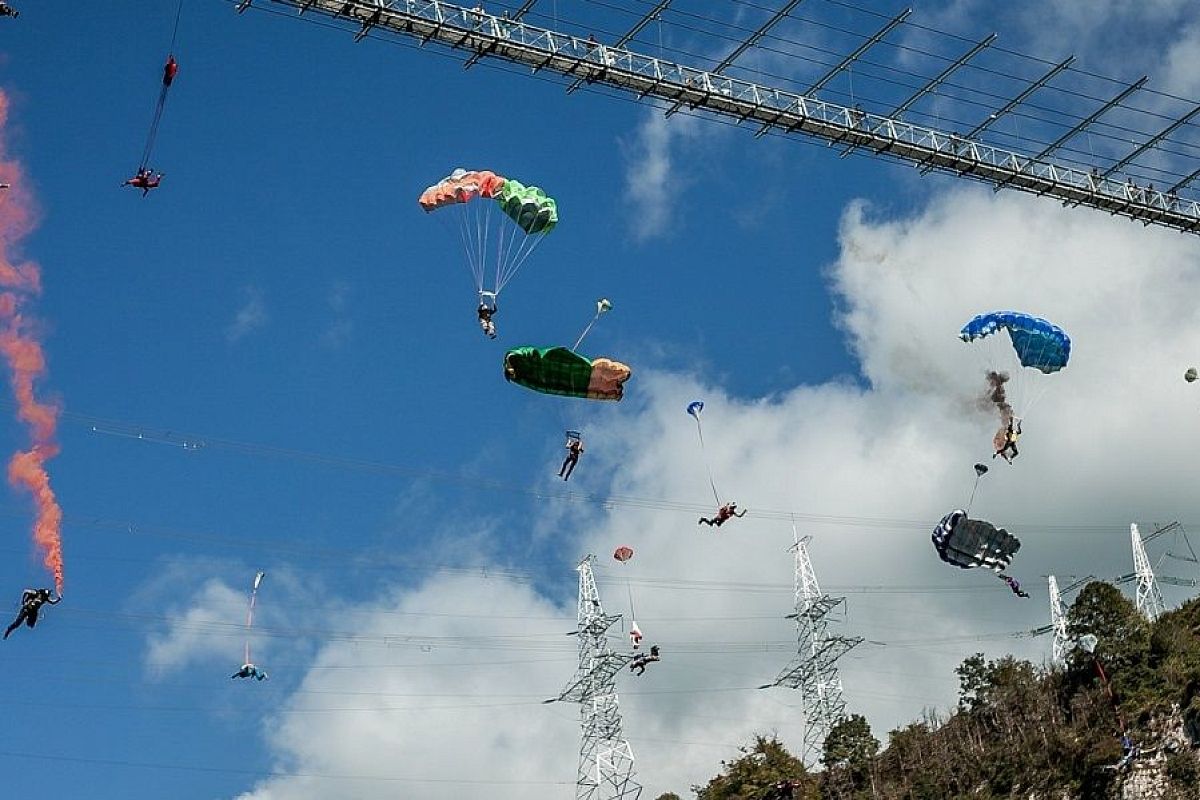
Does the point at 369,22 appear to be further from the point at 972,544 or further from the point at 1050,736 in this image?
the point at 1050,736

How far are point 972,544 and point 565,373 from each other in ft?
58.2

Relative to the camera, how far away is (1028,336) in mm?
45406

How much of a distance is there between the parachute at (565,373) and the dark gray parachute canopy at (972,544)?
13940 mm

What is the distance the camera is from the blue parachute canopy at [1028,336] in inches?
1788

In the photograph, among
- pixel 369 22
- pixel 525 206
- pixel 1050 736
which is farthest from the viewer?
pixel 1050 736

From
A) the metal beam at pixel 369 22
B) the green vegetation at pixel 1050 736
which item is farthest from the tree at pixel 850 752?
the metal beam at pixel 369 22

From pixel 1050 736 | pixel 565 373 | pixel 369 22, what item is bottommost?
pixel 1050 736

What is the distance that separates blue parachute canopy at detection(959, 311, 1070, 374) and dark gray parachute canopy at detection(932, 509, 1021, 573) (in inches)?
286

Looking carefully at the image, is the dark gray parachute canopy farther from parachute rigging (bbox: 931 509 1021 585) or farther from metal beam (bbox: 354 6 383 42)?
metal beam (bbox: 354 6 383 42)

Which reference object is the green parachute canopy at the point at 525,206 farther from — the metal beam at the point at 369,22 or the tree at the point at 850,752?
the tree at the point at 850,752

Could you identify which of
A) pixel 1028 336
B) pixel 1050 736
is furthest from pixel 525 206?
pixel 1050 736

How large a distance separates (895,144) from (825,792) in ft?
116

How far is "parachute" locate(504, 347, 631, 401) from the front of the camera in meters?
42.7

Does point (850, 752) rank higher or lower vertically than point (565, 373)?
lower
